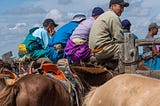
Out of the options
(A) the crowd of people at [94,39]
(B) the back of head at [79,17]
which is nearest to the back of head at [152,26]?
(A) the crowd of people at [94,39]

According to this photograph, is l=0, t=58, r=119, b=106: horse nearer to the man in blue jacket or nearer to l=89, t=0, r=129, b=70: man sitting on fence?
l=89, t=0, r=129, b=70: man sitting on fence

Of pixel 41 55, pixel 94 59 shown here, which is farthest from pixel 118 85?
pixel 41 55

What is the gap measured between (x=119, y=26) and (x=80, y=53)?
112cm

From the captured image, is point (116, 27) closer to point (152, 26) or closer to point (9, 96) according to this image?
point (9, 96)

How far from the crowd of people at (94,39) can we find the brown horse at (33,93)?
130 cm

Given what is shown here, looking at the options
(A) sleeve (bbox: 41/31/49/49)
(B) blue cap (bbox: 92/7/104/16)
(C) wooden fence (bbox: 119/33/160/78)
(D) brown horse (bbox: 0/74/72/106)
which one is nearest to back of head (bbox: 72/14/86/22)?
(B) blue cap (bbox: 92/7/104/16)

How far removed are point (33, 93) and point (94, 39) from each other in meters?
1.75

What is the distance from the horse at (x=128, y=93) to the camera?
4.47 meters

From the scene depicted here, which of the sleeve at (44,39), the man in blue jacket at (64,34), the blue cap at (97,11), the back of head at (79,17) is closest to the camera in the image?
the blue cap at (97,11)

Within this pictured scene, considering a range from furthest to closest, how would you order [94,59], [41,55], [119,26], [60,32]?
[41,55], [60,32], [94,59], [119,26]

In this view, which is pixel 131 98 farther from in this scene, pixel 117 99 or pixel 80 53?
pixel 80 53

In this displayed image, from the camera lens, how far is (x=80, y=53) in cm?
805

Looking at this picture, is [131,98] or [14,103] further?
[14,103]

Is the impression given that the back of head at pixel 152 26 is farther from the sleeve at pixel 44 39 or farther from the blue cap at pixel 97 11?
the sleeve at pixel 44 39
